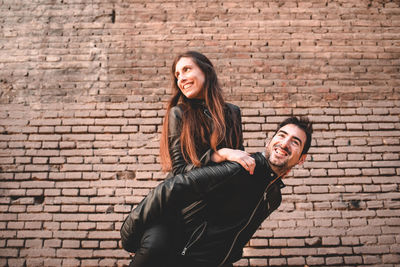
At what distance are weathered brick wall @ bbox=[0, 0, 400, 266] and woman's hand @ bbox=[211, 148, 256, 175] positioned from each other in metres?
2.30

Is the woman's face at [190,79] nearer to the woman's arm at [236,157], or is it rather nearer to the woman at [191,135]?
the woman at [191,135]

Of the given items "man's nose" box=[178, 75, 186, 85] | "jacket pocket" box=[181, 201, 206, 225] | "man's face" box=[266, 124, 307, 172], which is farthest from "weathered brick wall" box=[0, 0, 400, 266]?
"jacket pocket" box=[181, 201, 206, 225]

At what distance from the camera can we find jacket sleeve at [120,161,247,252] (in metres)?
1.64

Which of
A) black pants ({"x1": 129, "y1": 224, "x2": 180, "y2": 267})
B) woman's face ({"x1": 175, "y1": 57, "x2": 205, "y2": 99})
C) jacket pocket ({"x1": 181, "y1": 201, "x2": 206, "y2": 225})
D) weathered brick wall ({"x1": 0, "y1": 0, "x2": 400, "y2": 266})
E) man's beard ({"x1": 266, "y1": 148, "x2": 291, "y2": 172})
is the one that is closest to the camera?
black pants ({"x1": 129, "y1": 224, "x2": 180, "y2": 267})

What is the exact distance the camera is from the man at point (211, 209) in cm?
165

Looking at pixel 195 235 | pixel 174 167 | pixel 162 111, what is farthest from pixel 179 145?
pixel 162 111

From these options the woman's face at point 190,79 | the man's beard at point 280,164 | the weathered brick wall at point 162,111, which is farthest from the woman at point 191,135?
the weathered brick wall at point 162,111

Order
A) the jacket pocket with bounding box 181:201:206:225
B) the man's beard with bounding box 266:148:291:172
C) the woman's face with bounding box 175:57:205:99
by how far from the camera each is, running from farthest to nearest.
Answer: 1. the woman's face with bounding box 175:57:205:99
2. the man's beard with bounding box 266:148:291:172
3. the jacket pocket with bounding box 181:201:206:225

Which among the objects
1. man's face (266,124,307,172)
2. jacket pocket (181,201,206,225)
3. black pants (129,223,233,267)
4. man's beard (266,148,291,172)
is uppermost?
man's face (266,124,307,172)

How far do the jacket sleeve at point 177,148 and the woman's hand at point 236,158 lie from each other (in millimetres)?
47

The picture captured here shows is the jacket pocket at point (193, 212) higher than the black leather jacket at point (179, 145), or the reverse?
the black leather jacket at point (179, 145)

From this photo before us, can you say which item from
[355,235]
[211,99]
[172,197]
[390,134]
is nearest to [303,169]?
[355,235]

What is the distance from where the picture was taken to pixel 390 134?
13.3 feet

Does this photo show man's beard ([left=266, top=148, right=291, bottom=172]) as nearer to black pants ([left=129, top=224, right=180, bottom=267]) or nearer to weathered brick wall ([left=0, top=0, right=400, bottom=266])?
black pants ([left=129, top=224, right=180, bottom=267])
